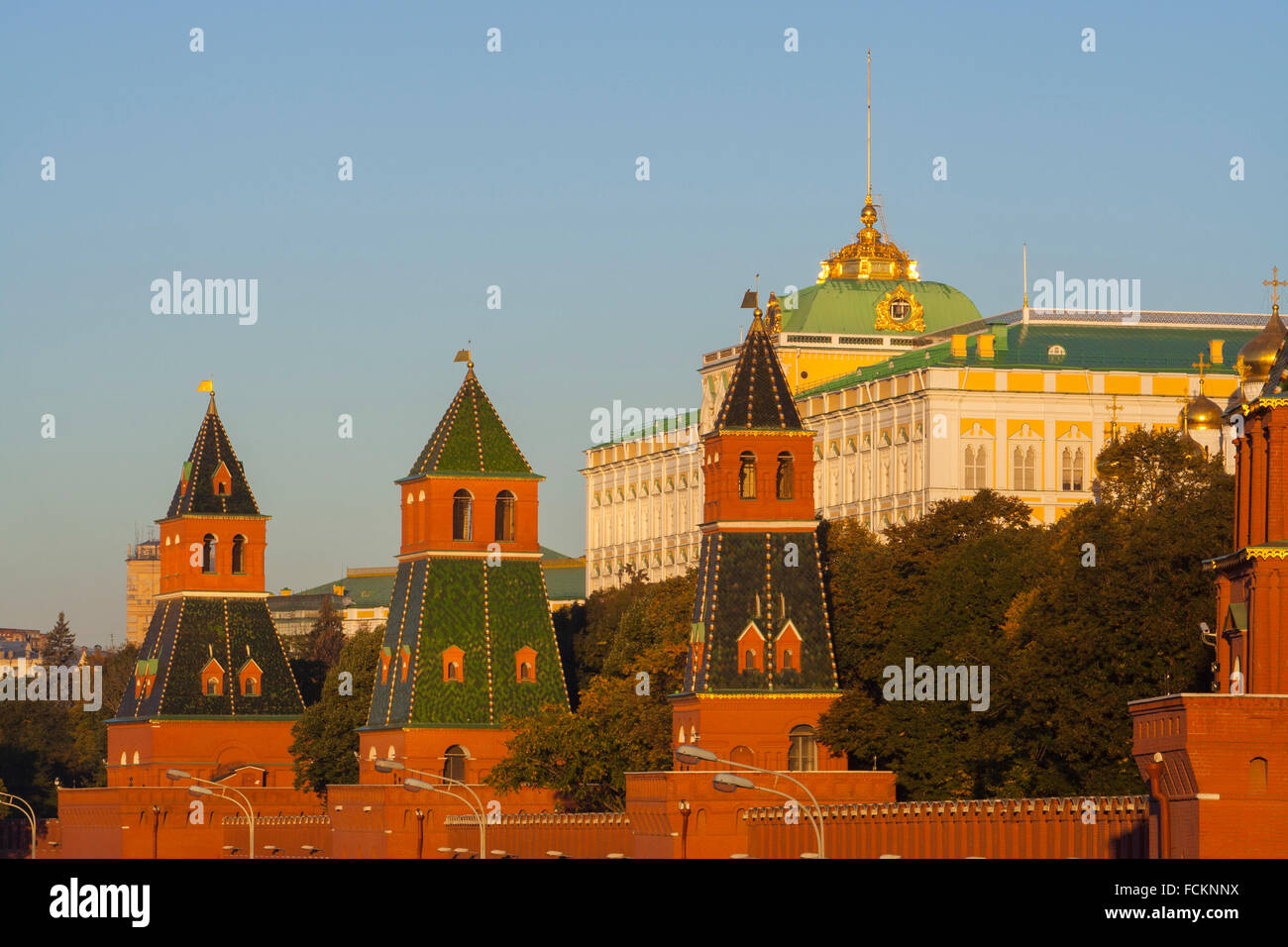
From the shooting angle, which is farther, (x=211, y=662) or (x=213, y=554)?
(x=213, y=554)

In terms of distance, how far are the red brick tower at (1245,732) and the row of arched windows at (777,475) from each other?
85.4 feet

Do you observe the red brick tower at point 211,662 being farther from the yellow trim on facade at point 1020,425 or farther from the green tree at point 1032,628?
the yellow trim on facade at point 1020,425

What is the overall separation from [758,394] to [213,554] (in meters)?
45.5

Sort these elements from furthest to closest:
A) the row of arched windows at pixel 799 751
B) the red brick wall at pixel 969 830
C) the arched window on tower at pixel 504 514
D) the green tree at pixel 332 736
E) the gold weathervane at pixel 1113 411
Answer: the gold weathervane at pixel 1113 411 < the green tree at pixel 332 736 < the arched window on tower at pixel 504 514 < the row of arched windows at pixel 799 751 < the red brick wall at pixel 969 830

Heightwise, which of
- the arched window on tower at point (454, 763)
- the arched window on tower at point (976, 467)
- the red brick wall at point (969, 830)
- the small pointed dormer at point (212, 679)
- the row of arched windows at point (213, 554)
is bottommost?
the red brick wall at point (969, 830)

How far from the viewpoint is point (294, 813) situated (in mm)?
153125

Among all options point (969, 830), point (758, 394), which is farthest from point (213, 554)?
point (969, 830)

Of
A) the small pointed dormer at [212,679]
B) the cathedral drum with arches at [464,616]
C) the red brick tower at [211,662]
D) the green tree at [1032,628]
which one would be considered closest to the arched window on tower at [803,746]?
the green tree at [1032,628]

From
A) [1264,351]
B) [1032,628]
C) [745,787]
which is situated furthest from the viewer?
[1264,351]

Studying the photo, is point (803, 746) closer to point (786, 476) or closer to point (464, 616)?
point (786, 476)

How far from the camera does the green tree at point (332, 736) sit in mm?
151750

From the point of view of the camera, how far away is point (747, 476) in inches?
4749
